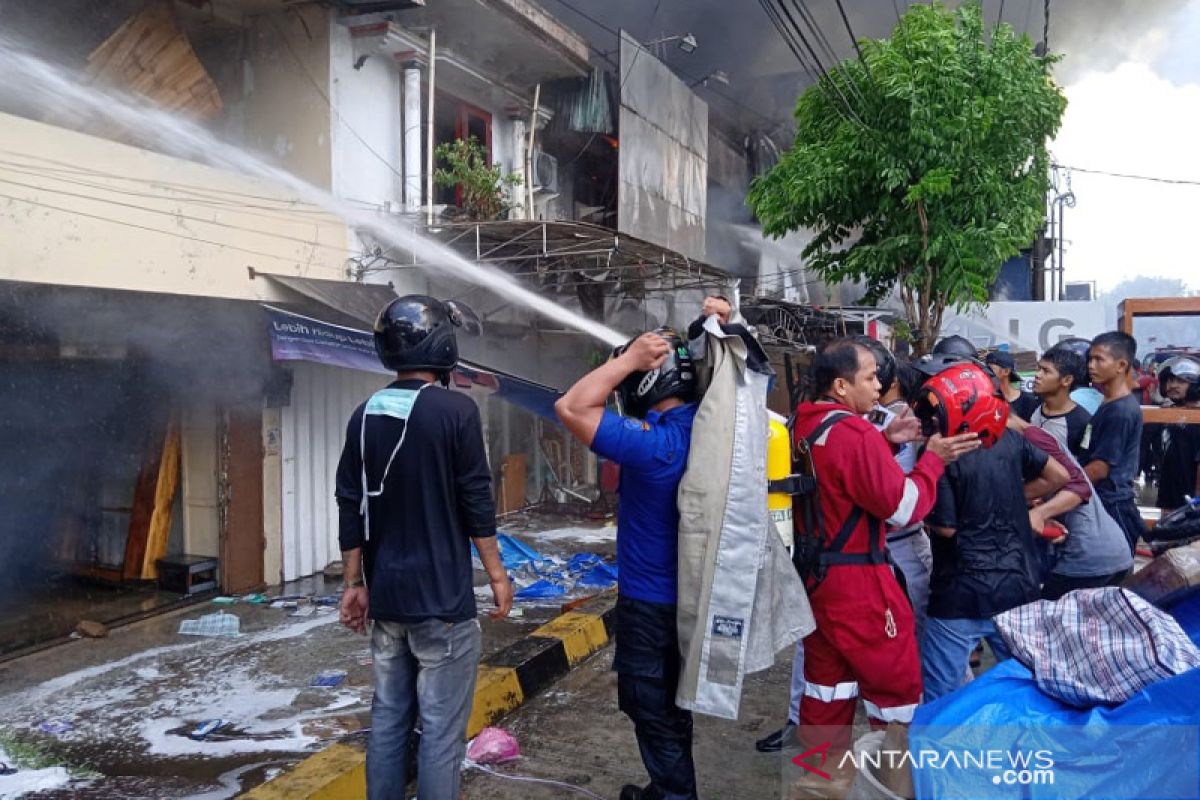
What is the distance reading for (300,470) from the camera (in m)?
8.24

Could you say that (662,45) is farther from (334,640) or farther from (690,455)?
(690,455)

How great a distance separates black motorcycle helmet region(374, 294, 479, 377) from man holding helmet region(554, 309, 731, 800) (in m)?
0.57

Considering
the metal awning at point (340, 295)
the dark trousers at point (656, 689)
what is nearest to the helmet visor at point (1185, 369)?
the dark trousers at point (656, 689)

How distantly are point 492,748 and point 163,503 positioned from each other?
500 centimetres

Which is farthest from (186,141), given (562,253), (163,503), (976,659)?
(976,659)

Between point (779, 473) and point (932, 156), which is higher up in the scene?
point (932, 156)

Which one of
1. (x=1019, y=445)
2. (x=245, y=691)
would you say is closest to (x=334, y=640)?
(x=245, y=691)

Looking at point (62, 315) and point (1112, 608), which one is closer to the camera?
point (1112, 608)

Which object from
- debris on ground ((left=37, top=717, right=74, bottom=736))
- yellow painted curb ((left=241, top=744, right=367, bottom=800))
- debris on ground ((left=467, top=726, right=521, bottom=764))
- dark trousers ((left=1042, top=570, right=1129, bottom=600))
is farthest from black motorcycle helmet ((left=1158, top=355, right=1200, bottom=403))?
debris on ground ((left=37, top=717, right=74, bottom=736))

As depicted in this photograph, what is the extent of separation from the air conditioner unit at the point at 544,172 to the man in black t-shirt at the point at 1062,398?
301 inches

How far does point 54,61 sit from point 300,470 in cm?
399

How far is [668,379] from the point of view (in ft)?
10.1

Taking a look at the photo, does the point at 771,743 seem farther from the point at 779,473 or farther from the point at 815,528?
the point at 779,473

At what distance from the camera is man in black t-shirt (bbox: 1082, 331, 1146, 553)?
4.75m
